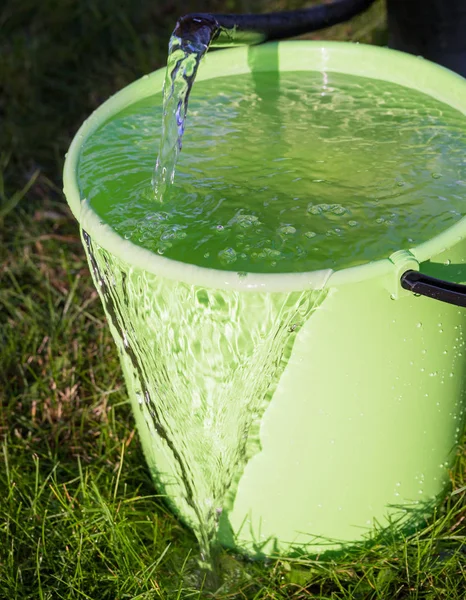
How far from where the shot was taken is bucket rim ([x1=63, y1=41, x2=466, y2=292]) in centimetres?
115

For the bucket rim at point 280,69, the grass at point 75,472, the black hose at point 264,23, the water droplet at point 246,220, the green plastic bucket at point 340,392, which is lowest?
the grass at point 75,472

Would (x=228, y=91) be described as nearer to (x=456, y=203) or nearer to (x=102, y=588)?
(x=456, y=203)

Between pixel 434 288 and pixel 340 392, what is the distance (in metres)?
0.28

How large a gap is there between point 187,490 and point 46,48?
2.50 meters

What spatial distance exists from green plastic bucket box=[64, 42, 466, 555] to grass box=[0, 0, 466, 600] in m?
0.07

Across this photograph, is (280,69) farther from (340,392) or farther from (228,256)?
(340,392)

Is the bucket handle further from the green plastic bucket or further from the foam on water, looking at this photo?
the foam on water

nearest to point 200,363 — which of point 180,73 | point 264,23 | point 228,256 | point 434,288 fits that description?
point 228,256

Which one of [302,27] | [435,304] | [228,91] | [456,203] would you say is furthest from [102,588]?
[302,27]

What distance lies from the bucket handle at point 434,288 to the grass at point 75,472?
59 centimetres

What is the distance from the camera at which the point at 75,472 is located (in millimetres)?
1813

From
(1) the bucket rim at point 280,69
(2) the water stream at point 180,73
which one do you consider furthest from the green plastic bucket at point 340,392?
(2) the water stream at point 180,73

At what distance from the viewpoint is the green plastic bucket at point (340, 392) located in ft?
3.95

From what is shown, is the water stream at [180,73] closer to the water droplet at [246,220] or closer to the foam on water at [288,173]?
the foam on water at [288,173]
